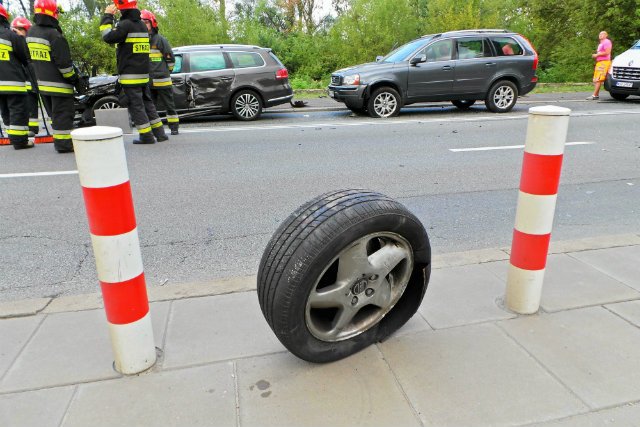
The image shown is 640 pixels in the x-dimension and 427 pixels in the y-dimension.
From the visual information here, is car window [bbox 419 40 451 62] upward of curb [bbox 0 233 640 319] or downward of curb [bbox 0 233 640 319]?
upward

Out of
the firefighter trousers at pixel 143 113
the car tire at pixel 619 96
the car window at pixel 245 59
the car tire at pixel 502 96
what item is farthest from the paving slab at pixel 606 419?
the car tire at pixel 619 96

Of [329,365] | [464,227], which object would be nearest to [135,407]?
[329,365]

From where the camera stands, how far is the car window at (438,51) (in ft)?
37.7

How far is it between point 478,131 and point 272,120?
4.80 meters

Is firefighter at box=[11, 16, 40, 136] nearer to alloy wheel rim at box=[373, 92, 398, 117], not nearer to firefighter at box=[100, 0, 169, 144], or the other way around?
firefighter at box=[100, 0, 169, 144]

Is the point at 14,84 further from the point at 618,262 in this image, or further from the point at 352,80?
the point at 618,262

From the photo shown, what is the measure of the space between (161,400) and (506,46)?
1237 cm

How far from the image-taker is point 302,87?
20.1m

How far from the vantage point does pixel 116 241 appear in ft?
6.57

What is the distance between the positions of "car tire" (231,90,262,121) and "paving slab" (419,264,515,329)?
28.9 ft

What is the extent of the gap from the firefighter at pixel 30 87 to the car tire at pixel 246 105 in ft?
13.4

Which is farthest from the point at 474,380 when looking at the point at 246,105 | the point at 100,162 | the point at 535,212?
the point at 246,105

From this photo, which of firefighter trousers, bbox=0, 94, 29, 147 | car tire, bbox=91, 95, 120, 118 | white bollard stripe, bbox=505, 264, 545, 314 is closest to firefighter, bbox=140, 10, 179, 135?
car tire, bbox=91, 95, 120, 118

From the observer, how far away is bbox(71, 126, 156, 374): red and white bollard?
1.86m
